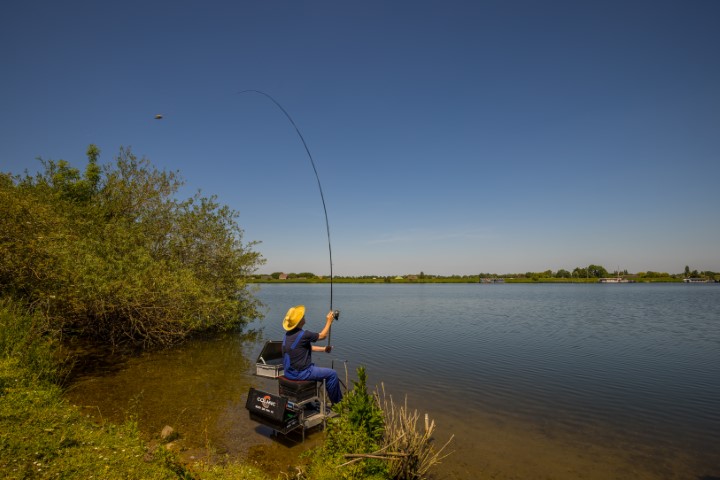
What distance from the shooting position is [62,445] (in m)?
5.49

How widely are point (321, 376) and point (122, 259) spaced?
1264cm

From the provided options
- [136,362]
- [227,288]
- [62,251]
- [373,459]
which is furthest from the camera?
[227,288]

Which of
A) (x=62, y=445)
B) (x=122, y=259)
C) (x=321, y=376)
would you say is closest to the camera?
(x=62, y=445)

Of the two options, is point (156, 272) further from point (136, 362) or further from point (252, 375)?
point (252, 375)

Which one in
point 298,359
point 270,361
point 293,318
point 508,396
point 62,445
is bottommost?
point 508,396

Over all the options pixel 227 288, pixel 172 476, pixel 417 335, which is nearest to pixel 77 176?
pixel 227 288

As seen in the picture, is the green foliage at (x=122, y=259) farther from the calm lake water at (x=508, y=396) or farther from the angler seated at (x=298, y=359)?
the angler seated at (x=298, y=359)

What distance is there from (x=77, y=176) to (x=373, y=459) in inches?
1338

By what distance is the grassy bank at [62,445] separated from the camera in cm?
492

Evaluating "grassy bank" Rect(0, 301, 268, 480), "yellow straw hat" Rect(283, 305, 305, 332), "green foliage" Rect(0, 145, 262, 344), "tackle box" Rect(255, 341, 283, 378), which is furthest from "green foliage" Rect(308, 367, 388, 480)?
"green foliage" Rect(0, 145, 262, 344)

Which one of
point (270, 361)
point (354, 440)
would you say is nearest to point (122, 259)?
point (270, 361)

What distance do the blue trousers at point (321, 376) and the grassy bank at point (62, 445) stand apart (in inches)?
64.8

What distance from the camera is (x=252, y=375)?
42.4ft

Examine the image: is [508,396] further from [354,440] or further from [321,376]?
[354,440]
